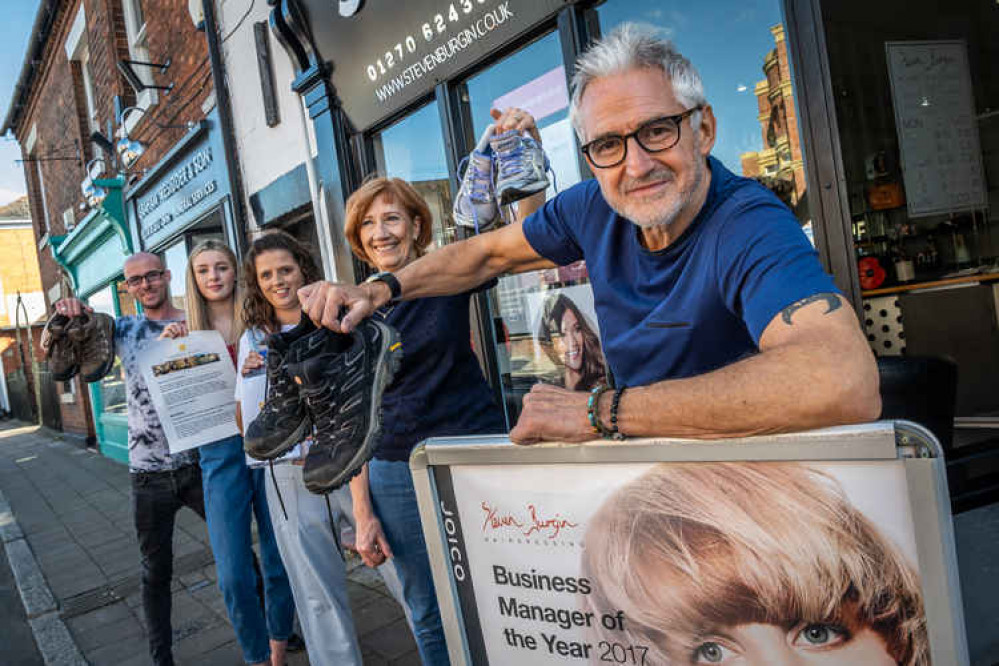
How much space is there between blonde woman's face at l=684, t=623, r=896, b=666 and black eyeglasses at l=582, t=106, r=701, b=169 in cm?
102

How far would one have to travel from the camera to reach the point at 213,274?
338 cm

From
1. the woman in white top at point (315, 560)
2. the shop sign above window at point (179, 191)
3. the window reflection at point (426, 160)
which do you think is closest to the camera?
the woman in white top at point (315, 560)

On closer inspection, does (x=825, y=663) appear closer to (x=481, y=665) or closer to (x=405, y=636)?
(x=481, y=665)

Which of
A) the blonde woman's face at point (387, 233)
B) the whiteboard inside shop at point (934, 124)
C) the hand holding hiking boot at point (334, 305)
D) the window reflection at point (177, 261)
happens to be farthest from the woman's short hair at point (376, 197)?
the window reflection at point (177, 261)

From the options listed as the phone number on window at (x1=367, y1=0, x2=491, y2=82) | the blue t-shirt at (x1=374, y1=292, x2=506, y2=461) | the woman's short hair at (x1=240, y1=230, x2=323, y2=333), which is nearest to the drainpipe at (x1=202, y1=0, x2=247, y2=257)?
the phone number on window at (x1=367, y1=0, x2=491, y2=82)

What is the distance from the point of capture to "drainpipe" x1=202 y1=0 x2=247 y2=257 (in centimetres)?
664

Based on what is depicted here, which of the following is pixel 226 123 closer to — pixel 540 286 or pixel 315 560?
pixel 540 286

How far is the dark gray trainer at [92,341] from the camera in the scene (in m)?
3.18

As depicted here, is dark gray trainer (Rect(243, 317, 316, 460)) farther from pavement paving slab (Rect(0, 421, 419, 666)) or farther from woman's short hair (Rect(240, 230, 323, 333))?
pavement paving slab (Rect(0, 421, 419, 666))

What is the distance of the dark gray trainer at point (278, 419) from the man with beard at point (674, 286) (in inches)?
9.8

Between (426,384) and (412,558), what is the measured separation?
2.02 feet

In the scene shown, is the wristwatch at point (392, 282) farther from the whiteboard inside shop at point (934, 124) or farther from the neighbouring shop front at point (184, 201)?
the neighbouring shop front at point (184, 201)

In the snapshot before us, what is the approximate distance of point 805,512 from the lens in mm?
935

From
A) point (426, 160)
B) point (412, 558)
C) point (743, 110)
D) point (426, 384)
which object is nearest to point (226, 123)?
point (426, 160)
